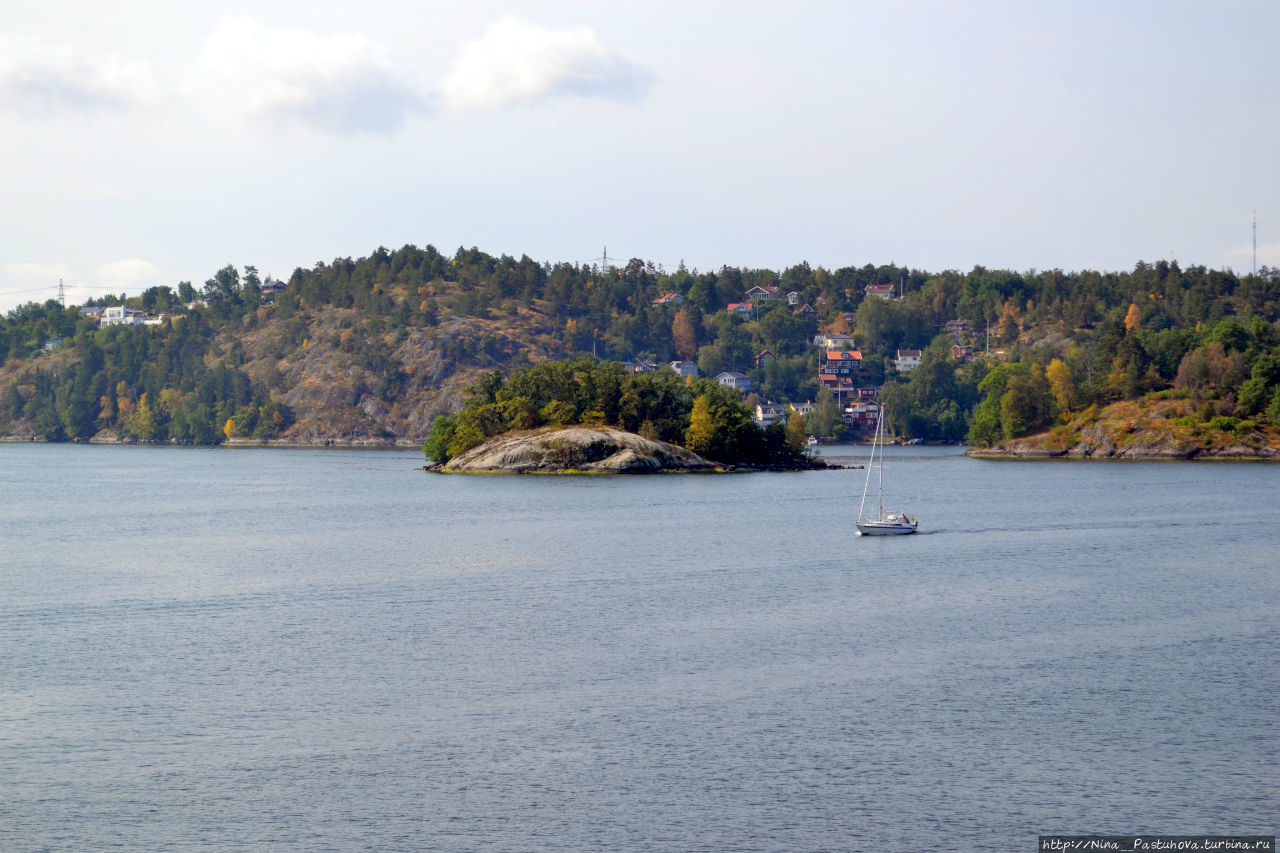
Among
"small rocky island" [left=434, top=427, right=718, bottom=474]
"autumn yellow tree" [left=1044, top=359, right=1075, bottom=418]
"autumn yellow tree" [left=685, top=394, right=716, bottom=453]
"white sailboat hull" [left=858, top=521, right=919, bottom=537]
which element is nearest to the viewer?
"white sailboat hull" [left=858, top=521, right=919, bottom=537]

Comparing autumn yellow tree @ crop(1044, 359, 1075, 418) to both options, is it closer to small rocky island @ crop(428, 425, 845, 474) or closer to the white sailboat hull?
small rocky island @ crop(428, 425, 845, 474)

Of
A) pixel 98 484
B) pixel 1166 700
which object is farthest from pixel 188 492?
pixel 1166 700

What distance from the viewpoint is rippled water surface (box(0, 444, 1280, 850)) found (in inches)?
1086

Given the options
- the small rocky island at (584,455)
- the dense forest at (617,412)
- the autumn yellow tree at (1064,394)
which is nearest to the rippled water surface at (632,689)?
the small rocky island at (584,455)

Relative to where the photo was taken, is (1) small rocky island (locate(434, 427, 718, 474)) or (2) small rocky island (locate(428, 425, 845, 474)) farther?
(1) small rocky island (locate(434, 427, 718, 474))

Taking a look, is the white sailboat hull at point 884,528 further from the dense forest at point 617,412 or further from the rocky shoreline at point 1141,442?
the rocky shoreline at point 1141,442

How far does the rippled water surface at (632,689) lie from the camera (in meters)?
27.6

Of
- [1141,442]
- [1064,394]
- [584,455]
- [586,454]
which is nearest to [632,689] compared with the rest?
[584,455]

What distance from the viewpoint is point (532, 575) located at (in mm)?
62094

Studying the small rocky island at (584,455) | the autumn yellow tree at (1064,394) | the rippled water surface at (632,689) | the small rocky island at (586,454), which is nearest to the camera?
the rippled water surface at (632,689)

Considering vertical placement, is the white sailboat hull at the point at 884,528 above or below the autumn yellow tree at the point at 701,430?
below

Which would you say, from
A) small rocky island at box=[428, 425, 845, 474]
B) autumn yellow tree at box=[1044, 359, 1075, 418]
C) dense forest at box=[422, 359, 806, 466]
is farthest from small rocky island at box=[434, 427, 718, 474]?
autumn yellow tree at box=[1044, 359, 1075, 418]

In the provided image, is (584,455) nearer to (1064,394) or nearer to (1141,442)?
(1141,442)

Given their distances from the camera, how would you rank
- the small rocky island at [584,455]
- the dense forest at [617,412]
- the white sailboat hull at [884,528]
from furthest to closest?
the dense forest at [617,412] < the small rocky island at [584,455] < the white sailboat hull at [884,528]
